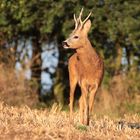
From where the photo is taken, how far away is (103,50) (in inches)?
1041

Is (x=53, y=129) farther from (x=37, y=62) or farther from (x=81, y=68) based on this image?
(x=37, y=62)

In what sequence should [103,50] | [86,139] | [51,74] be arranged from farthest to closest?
[51,74]
[103,50]
[86,139]

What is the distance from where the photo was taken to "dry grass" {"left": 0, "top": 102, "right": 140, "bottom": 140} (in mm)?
10523

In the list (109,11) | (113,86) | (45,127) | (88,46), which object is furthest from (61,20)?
(45,127)

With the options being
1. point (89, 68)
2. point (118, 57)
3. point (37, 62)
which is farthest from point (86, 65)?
point (118, 57)

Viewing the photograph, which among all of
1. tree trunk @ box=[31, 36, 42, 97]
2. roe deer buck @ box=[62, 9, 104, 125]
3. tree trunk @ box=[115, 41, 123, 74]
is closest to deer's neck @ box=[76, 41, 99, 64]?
roe deer buck @ box=[62, 9, 104, 125]

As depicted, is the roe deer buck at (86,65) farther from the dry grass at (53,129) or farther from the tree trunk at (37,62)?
the tree trunk at (37,62)

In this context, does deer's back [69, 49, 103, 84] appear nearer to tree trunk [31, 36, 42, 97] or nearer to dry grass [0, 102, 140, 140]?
dry grass [0, 102, 140, 140]

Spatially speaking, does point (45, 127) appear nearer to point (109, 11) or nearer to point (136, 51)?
point (109, 11)

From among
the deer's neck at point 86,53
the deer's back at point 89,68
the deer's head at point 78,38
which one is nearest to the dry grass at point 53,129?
the deer's back at point 89,68

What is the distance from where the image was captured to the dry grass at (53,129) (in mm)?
10523

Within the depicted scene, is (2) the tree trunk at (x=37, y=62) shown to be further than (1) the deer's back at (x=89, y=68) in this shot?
Yes

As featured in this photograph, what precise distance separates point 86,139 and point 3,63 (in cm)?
1289

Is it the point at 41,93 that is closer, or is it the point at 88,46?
the point at 88,46
